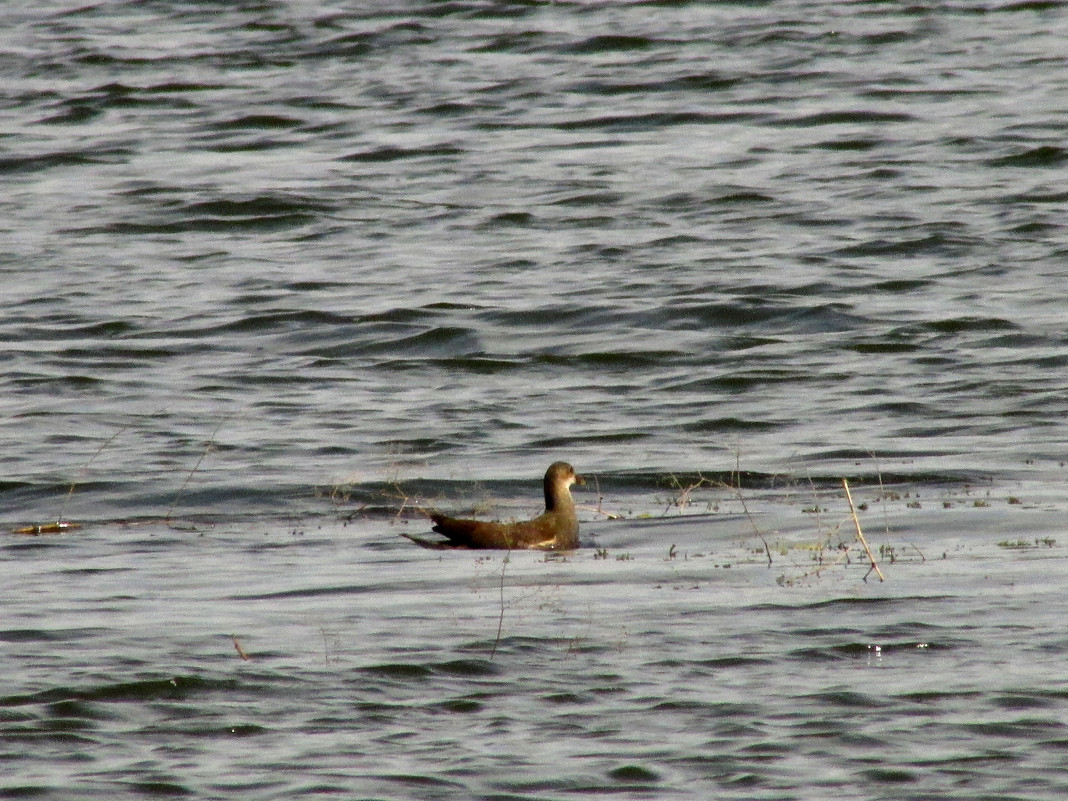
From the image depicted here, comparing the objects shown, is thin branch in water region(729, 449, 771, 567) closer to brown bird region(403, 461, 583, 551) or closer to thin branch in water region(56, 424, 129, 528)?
brown bird region(403, 461, 583, 551)

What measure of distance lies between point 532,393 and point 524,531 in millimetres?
5885

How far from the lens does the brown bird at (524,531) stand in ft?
35.8

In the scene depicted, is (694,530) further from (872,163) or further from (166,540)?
(872,163)

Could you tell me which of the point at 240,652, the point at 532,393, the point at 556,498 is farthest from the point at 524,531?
the point at 532,393

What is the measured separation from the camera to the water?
7.27 m

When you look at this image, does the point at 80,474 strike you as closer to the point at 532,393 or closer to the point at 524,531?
the point at 524,531

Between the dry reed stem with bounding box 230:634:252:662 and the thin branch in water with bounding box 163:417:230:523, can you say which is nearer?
A: the dry reed stem with bounding box 230:634:252:662

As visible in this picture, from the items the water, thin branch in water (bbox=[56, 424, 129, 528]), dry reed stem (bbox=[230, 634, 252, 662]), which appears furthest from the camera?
thin branch in water (bbox=[56, 424, 129, 528])

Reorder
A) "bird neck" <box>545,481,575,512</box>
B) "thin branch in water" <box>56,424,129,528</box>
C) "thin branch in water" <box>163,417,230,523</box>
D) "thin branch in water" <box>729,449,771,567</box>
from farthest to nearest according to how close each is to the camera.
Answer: "thin branch in water" <box>163,417,230,523</box> < "thin branch in water" <box>56,424,129,528</box> < "bird neck" <box>545,481,575,512</box> < "thin branch in water" <box>729,449,771,567</box>

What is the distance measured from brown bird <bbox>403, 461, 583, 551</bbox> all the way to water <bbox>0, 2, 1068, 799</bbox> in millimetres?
187

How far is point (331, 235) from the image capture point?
24438 mm

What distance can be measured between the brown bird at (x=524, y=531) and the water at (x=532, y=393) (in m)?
0.19

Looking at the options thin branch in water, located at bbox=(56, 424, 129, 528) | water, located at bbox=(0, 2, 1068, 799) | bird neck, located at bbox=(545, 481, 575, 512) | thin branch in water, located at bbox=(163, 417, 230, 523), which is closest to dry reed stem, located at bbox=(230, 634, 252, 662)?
water, located at bbox=(0, 2, 1068, 799)

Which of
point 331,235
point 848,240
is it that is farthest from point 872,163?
point 331,235
